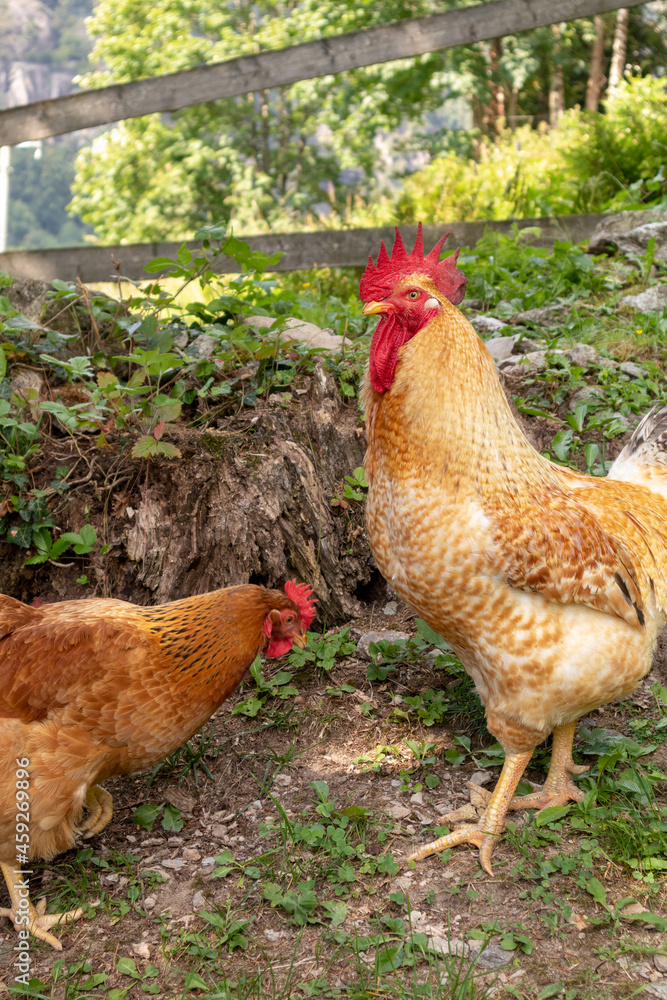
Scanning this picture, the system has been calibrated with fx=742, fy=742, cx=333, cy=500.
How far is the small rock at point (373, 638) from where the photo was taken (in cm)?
378

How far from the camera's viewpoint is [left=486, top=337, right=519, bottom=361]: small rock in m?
5.08

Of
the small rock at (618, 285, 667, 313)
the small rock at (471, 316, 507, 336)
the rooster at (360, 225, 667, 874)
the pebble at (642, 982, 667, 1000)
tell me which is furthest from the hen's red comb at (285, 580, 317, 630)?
the small rock at (618, 285, 667, 313)

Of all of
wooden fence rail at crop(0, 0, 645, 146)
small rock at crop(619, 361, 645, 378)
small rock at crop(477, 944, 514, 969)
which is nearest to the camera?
small rock at crop(477, 944, 514, 969)

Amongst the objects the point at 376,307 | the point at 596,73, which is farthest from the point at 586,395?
the point at 596,73

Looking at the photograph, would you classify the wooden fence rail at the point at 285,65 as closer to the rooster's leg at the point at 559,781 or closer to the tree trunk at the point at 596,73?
the rooster's leg at the point at 559,781

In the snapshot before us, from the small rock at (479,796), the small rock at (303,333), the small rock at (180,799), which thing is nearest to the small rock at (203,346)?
the small rock at (303,333)

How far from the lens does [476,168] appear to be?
1340cm

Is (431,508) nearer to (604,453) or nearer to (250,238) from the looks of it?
(604,453)

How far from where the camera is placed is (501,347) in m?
5.12

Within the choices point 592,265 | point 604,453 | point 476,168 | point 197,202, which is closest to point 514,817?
point 604,453

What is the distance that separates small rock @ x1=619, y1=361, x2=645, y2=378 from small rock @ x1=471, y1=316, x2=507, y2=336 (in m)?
0.95

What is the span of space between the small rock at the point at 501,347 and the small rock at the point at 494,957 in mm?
3631

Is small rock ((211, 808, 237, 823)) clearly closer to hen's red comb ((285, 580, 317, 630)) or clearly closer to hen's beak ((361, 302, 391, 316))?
hen's red comb ((285, 580, 317, 630))

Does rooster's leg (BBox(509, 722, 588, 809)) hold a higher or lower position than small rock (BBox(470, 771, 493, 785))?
higher
